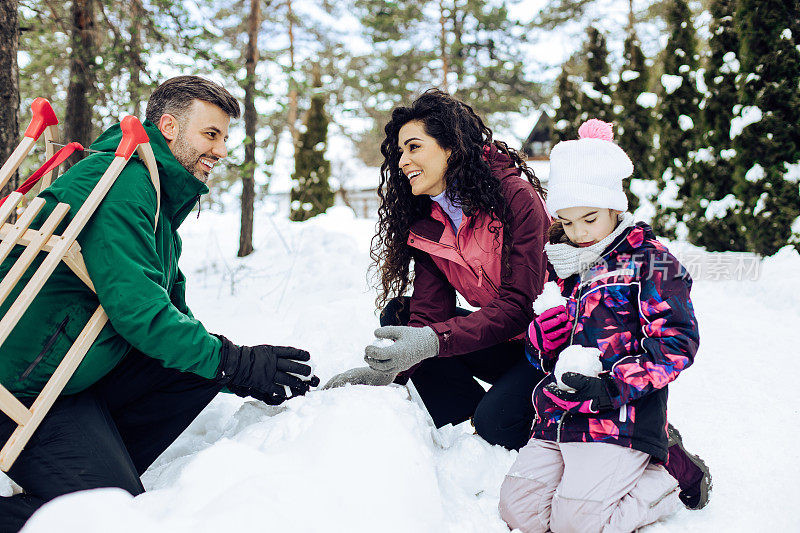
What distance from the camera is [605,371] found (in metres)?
1.80

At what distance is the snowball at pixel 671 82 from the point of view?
7.13 metres

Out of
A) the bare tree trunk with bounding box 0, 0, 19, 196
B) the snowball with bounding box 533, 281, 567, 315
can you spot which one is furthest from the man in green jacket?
the bare tree trunk with bounding box 0, 0, 19, 196

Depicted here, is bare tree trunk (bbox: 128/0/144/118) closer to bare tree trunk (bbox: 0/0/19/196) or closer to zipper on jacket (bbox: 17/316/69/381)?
bare tree trunk (bbox: 0/0/19/196)

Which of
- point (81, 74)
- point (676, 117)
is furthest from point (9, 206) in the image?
point (676, 117)

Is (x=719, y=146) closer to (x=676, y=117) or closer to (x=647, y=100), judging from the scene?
(x=676, y=117)

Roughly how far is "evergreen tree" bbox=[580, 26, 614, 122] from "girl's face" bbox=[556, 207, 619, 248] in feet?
25.2

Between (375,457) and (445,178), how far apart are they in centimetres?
128

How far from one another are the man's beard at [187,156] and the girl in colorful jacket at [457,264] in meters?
0.86

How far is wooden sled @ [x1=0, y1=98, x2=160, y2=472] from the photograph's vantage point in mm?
1492

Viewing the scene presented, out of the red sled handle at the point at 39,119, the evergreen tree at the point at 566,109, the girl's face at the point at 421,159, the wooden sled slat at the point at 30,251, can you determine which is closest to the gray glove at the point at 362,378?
the girl's face at the point at 421,159

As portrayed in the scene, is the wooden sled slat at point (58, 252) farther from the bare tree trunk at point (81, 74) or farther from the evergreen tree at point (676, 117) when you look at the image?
the evergreen tree at point (676, 117)

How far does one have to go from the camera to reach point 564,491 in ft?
5.67

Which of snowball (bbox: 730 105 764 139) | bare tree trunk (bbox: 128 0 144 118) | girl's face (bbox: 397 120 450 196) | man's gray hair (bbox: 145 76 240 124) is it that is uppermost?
bare tree trunk (bbox: 128 0 144 118)

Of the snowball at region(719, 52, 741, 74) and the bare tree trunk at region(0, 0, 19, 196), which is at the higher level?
the snowball at region(719, 52, 741, 74)
